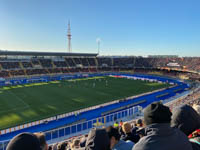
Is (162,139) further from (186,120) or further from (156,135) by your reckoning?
(186,120)

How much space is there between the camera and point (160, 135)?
190 centimetres

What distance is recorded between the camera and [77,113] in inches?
776

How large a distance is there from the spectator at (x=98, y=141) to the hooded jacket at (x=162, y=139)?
0.83 meters

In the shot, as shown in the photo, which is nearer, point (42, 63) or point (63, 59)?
point (42, 63)

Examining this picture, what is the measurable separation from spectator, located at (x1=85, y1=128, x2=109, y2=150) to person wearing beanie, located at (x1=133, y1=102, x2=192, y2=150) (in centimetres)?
83

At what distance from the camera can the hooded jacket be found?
1802 millimetres

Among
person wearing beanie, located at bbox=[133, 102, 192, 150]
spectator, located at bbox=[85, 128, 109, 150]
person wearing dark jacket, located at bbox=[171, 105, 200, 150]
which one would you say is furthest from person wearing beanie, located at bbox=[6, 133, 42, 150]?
person wearing dark jacket, located at bbox=[171, 105, 200, 150]

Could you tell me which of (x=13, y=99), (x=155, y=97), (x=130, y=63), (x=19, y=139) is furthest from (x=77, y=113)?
(x=130, y=63)

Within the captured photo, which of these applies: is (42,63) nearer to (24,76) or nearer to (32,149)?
(24,76)

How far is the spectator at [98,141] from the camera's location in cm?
251

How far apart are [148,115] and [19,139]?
1885 millimetres

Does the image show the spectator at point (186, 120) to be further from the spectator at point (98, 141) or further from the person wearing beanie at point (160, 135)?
the spectator at point (98, 141)

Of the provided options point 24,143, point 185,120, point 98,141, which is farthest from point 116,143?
point 24,143

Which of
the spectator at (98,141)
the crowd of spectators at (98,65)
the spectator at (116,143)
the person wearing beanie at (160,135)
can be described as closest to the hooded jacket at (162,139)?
the person wearing beanie at (160,135)
